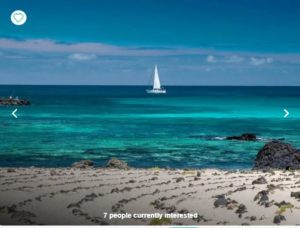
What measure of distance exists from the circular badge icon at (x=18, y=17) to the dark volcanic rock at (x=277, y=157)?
35.3 ft

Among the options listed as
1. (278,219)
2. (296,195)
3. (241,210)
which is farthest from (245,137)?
(278,219)

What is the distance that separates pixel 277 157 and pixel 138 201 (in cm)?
995

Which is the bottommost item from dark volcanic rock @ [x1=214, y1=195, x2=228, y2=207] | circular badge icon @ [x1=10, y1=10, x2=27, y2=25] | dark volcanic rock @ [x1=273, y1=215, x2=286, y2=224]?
dark volcanic rock @ [x1=273, y1=215, x2=286, y2=224]

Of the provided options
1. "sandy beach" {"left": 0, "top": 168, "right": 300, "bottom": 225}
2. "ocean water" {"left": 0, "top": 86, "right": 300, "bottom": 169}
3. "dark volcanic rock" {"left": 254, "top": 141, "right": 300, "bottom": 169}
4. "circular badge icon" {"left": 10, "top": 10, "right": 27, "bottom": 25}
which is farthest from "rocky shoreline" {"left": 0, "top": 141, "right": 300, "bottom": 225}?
"ocean water" {"left": 0, "top": 86, "right": 300, "bottom": 169}

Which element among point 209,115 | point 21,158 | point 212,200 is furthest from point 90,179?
point 209,115

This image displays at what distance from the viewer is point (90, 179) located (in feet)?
33.8

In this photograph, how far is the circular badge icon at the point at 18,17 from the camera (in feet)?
26.8

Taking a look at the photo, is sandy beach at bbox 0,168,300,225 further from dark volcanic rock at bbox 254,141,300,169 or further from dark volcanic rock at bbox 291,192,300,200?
dark volcanic rock at bbox 254,141,300,169

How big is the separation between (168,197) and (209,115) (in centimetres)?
3772

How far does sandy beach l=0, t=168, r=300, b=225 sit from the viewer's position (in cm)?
782

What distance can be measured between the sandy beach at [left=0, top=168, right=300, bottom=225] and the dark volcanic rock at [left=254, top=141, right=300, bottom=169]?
6.87 metres

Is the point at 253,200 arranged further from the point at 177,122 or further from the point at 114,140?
the point at 177,122

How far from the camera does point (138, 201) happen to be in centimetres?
841

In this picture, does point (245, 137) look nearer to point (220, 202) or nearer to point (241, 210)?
point (220, 202)
